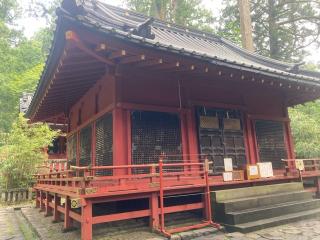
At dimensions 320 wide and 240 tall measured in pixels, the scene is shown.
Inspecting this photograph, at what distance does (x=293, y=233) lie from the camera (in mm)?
6016

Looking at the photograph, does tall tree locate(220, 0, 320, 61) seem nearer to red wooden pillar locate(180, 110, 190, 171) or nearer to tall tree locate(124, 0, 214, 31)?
tall tree locate(124, 0, 214, 31)

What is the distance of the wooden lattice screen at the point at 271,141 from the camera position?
384 inches

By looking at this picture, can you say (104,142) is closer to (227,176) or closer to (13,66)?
(227,176)

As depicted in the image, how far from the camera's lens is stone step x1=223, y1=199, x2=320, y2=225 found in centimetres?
638

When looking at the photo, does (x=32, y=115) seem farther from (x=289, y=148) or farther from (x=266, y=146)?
(x=289, y=148)

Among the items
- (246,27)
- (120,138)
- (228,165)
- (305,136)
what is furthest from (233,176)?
(305,136)

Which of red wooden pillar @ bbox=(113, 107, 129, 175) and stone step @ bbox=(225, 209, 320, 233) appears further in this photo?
red wooden pillar @ bbox=(113, 107, 129, 175)

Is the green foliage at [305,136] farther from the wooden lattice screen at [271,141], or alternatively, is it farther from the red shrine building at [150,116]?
the wooden lattice screen at [271,141]

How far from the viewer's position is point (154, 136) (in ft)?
25.0

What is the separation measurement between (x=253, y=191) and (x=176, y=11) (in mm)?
20003

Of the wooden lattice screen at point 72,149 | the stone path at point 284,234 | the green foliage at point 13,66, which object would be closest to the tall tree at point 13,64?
the green foliage at point 13,66

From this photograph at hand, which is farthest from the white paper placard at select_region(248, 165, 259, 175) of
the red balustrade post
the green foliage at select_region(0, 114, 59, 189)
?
the green foliage at select_region(0, 114, 59, 189)

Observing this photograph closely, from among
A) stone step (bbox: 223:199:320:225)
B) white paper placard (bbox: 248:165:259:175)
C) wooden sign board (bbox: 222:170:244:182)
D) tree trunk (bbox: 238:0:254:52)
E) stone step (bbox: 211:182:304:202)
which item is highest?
tree trunk (bbox: 238:0:254:52)

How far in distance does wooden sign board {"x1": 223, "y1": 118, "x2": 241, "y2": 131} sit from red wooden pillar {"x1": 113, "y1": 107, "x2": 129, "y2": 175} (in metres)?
3.42
